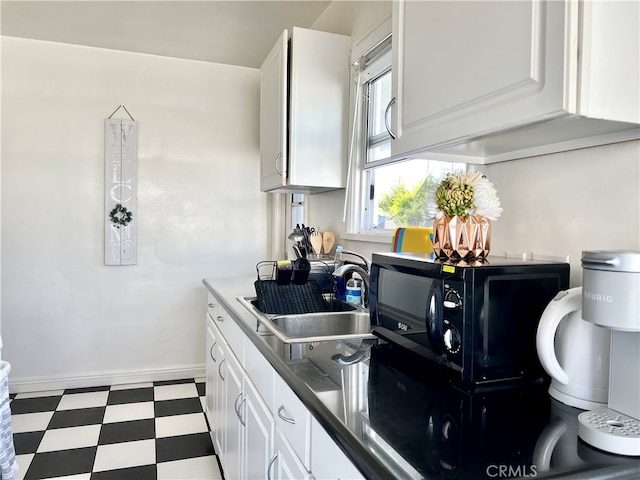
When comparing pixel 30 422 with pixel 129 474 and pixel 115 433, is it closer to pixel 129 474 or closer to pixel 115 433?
pixel 115 433

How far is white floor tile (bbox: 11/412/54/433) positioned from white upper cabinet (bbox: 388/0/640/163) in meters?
2.60

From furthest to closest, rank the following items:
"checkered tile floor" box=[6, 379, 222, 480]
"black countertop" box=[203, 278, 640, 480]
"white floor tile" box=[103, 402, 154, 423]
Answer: "white floor tile" box=[103, 402, 154, 423] < "checkered tile floor" box=[6, 379, 222, 480] < "black countertop" box=[203, 278, 640, 480]

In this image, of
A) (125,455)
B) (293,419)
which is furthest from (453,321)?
(125,455)

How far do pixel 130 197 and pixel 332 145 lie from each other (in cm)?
171

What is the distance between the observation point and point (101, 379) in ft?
10.7

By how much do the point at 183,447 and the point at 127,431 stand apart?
40 centimetres

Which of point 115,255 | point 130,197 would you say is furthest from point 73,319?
point 130,197

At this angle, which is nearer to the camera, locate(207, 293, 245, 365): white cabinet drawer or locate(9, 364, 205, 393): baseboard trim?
locate(207, 293, 245, 365): white cabinet drawer

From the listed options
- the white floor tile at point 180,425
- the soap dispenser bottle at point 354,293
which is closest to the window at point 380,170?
the soap dispenser bottle at point 354,293

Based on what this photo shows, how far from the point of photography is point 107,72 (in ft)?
10.5

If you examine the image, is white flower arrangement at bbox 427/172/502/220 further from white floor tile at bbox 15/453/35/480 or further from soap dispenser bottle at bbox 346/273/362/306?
white floor tile at bbox 15/453/35/480

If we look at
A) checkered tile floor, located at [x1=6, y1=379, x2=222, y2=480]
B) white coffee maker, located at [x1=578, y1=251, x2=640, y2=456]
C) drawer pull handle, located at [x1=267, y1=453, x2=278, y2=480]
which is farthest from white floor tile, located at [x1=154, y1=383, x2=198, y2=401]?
white coffee maker, located at [x1=578, y1=251, x2=640, y2=456]

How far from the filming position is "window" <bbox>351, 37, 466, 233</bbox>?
1.95 m

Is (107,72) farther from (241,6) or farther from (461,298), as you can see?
(461,298)
